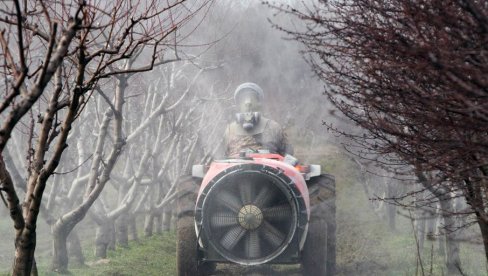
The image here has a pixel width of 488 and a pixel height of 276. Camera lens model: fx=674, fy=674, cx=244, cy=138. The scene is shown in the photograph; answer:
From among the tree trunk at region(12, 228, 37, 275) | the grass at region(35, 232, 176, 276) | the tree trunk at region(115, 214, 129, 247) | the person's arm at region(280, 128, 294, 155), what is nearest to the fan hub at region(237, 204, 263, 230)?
the person's arm at region(280, 128, 294, 155)

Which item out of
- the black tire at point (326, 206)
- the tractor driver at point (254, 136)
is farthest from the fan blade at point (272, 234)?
the tractor driver at point (254, 136)

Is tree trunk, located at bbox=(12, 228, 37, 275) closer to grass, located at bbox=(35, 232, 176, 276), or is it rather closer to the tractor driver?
the tractor driver

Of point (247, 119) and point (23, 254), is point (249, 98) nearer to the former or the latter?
point (247, 119)

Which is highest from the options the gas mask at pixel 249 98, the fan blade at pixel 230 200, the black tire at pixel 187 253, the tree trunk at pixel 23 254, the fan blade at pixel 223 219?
the gas mask at pixel 249 98

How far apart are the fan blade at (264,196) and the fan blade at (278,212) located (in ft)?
0.35

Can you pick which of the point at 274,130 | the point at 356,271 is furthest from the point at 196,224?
the point at 356,271

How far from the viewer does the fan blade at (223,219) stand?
31.0ft

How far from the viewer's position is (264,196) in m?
9.41

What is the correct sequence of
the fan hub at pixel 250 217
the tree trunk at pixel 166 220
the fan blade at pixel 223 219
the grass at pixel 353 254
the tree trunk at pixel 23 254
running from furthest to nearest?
the tree trunk at pixel 166 220 → the grass at pixel 353 254 → the fan blade at pixel 223 219 → the fan hub at pixel 250 217 → the tree trunk at pixel 23 254

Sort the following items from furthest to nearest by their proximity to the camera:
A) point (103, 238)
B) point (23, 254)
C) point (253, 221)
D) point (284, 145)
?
point (103, 238)
point (284, 145)
point (253, 221)
point (23, 254)

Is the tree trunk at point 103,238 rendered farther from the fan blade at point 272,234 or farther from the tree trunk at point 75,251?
the fan blade at point 272,234

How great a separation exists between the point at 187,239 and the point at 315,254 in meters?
1.87

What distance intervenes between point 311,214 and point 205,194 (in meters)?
1.75

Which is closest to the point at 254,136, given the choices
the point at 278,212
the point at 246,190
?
the point at 246,190
